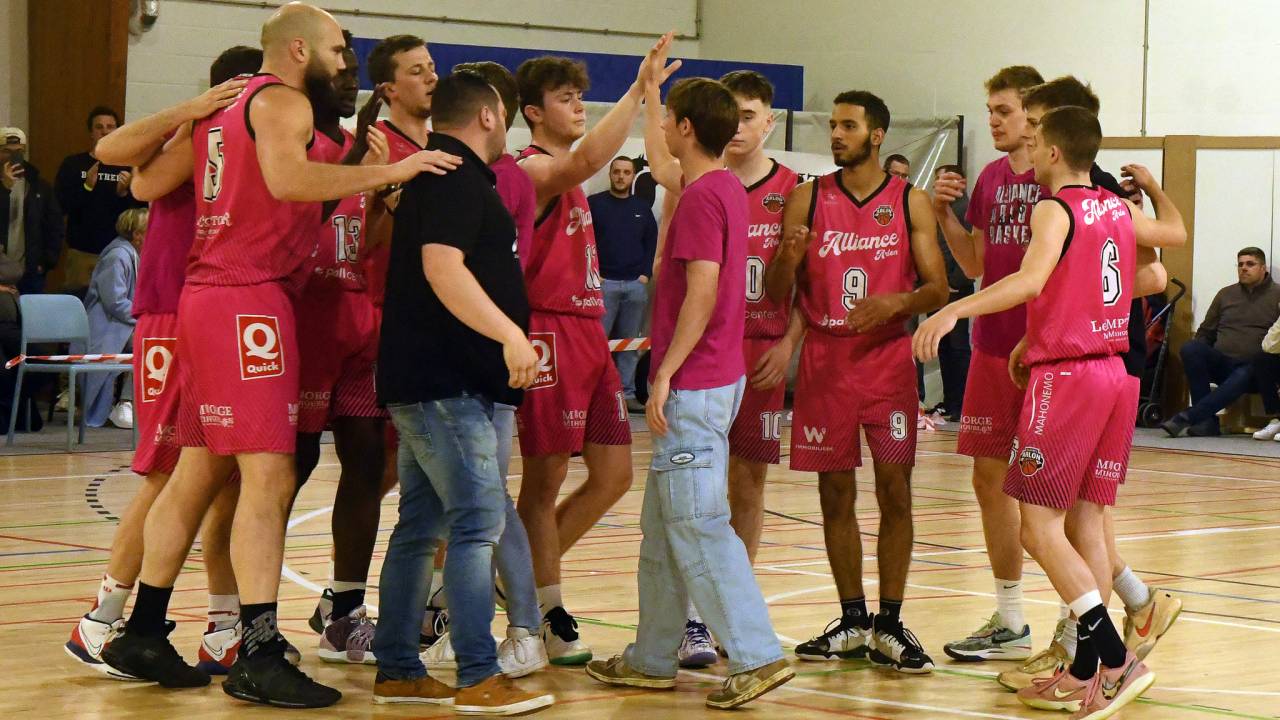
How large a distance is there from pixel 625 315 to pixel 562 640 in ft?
34.1

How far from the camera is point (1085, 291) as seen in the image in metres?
5.37

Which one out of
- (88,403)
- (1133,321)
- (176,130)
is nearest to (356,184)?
(176,130)

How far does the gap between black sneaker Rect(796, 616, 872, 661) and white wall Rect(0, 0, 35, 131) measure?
13.2 meters

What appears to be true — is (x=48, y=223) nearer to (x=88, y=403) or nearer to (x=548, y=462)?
(x=88, y=403)

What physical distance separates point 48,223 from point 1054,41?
1037cm

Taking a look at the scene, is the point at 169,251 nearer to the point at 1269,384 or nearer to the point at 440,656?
the point at 440,656

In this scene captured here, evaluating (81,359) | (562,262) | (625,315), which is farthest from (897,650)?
(625,315)

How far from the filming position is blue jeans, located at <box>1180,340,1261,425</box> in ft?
49.8

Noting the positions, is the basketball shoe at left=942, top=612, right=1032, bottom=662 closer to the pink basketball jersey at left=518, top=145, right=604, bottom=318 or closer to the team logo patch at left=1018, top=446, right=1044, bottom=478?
the team logo patch at left=1018, top=446, right=1044, bottom=478

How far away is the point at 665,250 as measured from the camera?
5.63m

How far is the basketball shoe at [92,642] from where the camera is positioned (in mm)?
5562

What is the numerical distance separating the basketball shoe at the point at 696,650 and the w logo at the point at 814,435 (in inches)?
31.7

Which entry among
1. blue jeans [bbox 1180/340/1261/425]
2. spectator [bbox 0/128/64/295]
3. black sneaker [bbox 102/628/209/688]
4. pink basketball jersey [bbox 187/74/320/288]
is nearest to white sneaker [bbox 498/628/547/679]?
black sneaker [bbox 102/628/209/688]

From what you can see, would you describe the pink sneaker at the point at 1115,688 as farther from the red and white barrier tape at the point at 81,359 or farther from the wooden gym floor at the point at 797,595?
the red and white barrier tape at the point at 81,359
